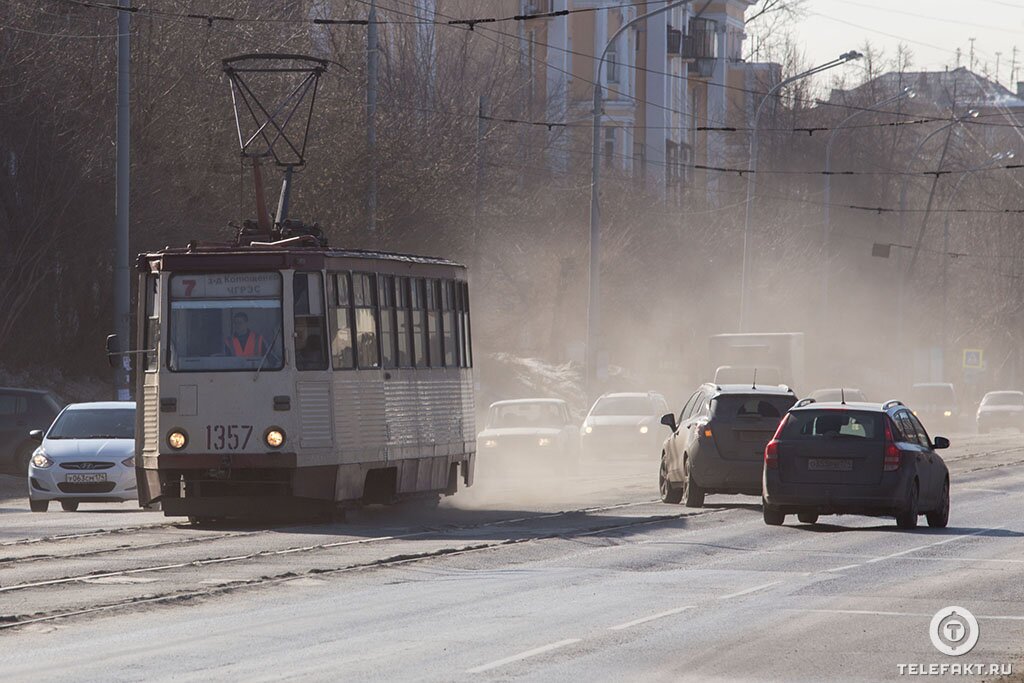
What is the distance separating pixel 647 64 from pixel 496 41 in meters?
26.6

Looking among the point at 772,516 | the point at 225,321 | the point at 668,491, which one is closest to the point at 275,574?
the point at 225,321

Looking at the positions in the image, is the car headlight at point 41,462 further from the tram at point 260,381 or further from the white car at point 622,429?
the white car at point 622,429

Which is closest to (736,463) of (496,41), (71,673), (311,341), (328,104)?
(311,341)

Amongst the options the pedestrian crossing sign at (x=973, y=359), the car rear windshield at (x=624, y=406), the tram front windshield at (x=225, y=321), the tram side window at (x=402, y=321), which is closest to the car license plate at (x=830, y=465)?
the tram side window at (x=402, y=321)

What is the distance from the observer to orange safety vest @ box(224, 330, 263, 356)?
23359 mm

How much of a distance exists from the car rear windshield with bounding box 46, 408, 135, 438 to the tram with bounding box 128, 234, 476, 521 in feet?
17.7

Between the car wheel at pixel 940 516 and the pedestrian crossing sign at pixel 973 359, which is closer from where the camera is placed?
the car wheel at pixel 940 516

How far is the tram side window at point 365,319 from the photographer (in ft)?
79.2

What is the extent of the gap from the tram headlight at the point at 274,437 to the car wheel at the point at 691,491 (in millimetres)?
6585

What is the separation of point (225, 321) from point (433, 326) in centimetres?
370

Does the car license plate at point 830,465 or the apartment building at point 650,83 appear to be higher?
the apartment building at point 650,83

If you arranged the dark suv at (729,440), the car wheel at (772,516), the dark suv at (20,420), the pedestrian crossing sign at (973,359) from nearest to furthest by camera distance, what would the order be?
the car wheel at (772,516) < the dark suv at (729,440) < the dark suv at (20,420) < the pedestrian crossing sign at (973,359)

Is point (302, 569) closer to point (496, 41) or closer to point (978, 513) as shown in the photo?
point (978, 513)

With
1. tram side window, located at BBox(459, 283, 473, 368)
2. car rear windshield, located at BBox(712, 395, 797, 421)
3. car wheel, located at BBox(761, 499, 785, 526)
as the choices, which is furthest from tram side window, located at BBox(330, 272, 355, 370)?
car rear windshield, located at BBox(712, 395, 797, 421)
